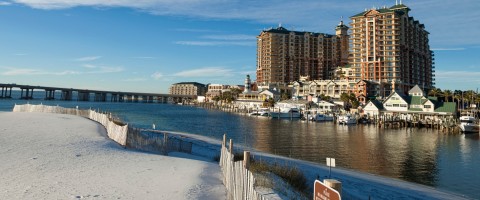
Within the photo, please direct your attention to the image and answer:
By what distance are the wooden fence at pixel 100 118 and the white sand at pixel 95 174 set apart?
2.11 meters

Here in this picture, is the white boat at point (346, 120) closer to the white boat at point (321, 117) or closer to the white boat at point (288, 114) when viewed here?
the white boat at point (321, 117)

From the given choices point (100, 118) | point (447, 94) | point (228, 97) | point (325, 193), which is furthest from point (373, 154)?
point (228, 97)

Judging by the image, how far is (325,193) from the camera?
5660mm

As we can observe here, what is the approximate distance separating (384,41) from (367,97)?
26844mm

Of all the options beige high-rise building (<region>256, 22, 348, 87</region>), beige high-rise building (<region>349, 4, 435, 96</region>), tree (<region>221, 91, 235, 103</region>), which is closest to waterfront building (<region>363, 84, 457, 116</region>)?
beige high-rise building (<region>349, 4, 435, 96</region>)

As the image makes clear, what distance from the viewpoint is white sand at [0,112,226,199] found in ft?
41.4

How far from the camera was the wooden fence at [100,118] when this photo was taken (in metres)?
25.1

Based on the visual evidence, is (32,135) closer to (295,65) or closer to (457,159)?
(457,159)

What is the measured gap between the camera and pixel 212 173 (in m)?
17.4

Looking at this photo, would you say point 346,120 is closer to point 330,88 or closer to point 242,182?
point 330,88

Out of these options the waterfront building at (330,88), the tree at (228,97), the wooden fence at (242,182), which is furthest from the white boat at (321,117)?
the wooden fence at (242,182)

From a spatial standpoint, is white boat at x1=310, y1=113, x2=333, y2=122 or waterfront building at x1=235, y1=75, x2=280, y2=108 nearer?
white boat at x1=310, y1=113, x2=333, y2=122

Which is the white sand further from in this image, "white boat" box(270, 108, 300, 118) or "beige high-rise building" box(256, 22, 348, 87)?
"beige high-rise building" box(256, 22, 348, 87)

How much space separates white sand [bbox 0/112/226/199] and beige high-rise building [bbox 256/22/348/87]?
165 metres
